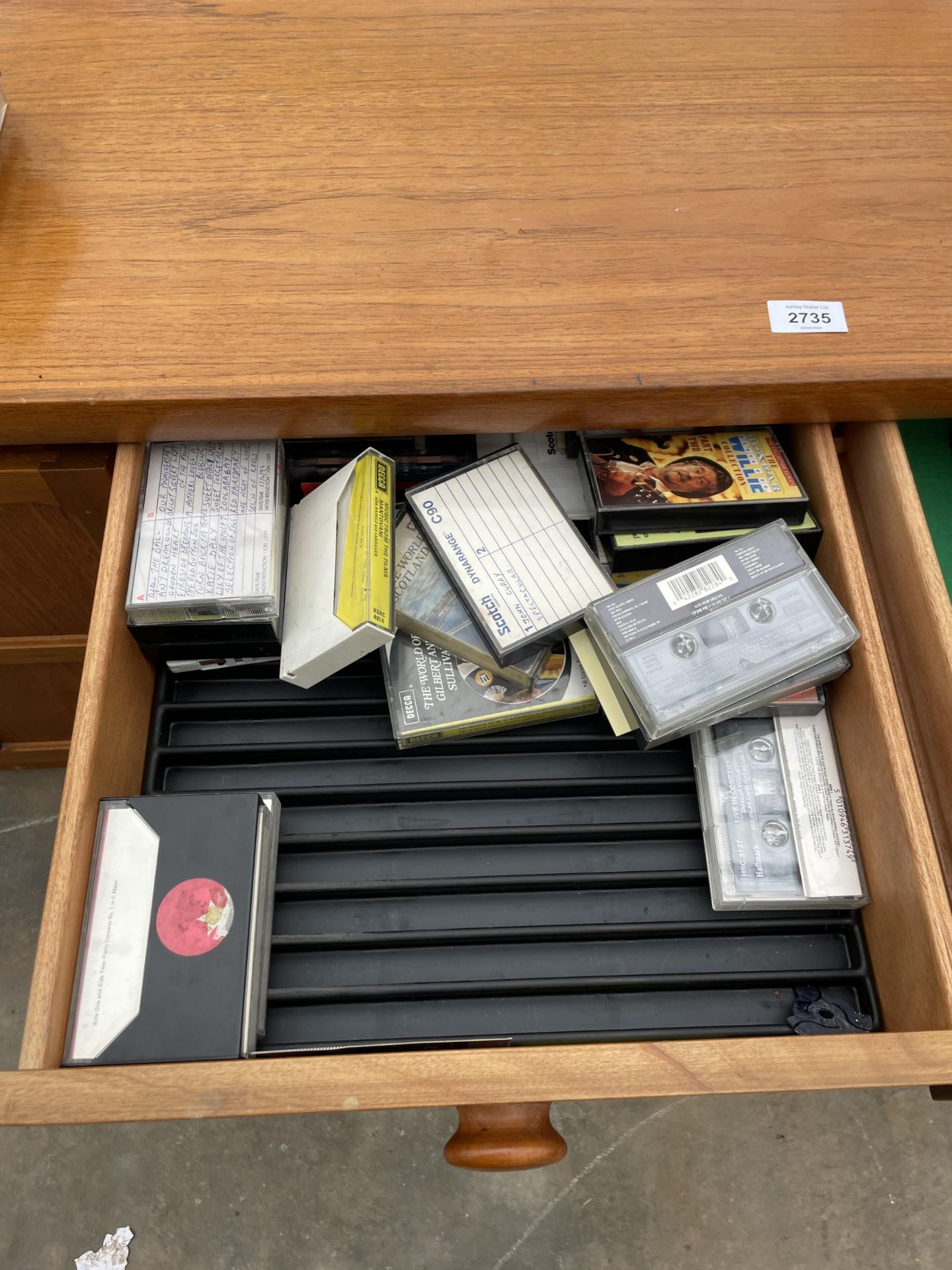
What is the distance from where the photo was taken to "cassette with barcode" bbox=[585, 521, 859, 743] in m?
0.80

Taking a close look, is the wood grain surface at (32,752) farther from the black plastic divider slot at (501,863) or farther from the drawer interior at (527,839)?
the black plastic divider slot at (501,863)

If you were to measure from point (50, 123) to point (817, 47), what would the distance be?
807 mm

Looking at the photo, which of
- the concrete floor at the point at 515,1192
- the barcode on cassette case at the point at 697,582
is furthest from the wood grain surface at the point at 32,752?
the barcode on cassette case at the point at 697,582

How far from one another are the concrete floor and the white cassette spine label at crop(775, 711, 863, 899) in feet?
2.47

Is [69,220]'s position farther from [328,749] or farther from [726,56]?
[726,56]

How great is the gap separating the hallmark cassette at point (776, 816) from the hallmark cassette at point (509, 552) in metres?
0.18

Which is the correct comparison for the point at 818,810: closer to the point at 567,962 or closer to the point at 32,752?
the point at 567,962

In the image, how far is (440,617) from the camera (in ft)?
2.77

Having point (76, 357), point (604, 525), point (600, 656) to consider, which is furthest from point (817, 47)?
point (76, 357)

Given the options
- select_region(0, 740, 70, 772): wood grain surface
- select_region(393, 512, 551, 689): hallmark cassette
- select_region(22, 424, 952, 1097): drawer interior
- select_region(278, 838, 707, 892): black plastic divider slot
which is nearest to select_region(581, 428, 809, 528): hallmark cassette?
select_region(22, 424, 952, 1097): drawer interior

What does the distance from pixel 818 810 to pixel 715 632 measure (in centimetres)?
18

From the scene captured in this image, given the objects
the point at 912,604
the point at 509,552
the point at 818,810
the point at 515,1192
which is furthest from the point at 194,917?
the point at 515,1192

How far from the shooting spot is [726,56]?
39.3 inches

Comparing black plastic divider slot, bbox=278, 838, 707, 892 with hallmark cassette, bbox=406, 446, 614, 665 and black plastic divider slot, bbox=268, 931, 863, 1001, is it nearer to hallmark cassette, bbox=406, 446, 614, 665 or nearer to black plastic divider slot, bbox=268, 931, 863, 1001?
black plastic divider slot, bbox=268, 931, 863, 1001
